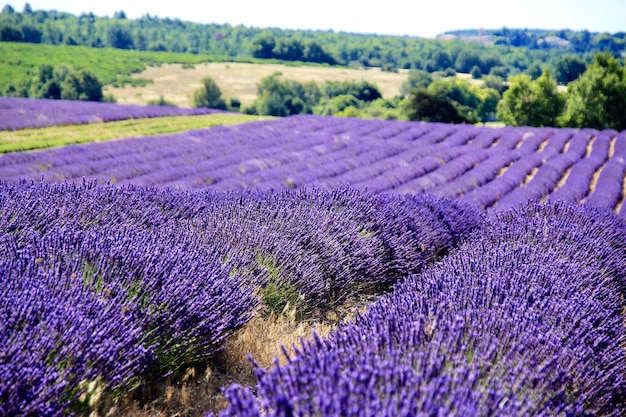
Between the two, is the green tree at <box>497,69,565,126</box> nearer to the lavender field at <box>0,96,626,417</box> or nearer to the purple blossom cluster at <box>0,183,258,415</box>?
the lavender field at <box>0,96,626,417</box>

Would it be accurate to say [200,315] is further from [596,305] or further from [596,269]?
[596,269]

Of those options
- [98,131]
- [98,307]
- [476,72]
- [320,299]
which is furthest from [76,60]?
[98,307]

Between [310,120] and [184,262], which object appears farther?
[310,120]

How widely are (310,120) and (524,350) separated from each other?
780 inches

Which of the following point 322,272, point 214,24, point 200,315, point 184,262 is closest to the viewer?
point 200,315

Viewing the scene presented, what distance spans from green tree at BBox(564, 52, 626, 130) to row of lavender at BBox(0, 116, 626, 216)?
1566 centimetres

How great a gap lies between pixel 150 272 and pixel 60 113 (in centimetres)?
2000

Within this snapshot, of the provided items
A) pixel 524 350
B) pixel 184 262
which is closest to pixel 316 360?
pixel 524 350

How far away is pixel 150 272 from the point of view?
2.54 metres

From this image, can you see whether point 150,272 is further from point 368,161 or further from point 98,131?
point 98,131

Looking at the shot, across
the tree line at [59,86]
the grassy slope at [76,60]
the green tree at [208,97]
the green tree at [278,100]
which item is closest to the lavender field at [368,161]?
the green tree at [278,100]

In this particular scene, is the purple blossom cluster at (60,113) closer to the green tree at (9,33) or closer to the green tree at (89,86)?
the green tree at (89,86)

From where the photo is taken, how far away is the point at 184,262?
2.81m

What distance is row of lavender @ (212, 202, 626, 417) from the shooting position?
1.51 meters
